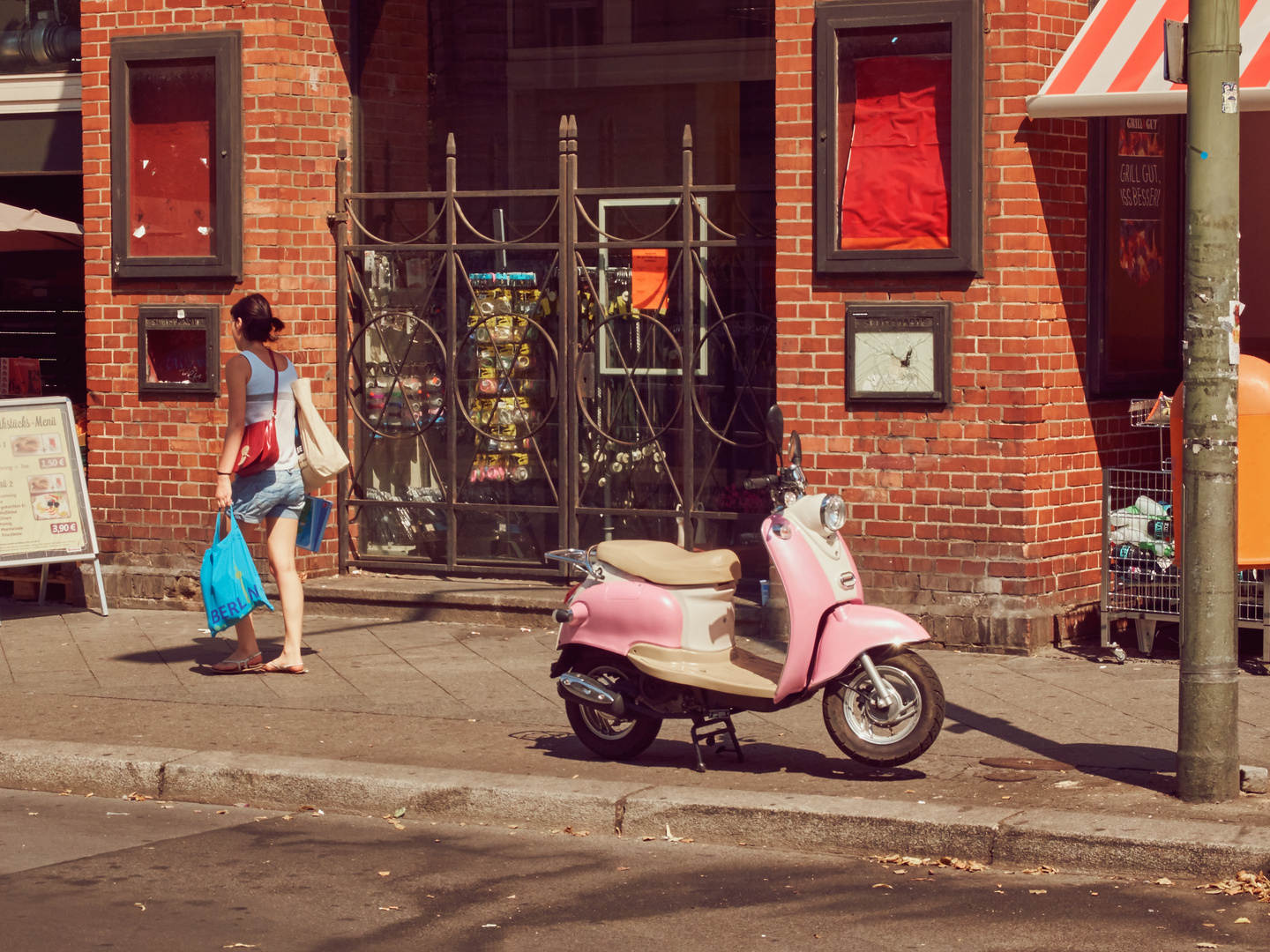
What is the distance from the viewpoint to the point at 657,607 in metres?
6.55

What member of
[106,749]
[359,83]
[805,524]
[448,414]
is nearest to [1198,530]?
[805,524]

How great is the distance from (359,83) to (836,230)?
3407 millimetres

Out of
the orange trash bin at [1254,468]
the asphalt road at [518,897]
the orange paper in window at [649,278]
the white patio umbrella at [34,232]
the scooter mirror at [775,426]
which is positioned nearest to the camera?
the asphalt road at [518,897]

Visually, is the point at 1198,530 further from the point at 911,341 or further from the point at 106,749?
the point at 106,749

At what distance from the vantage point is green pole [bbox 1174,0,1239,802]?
580cm

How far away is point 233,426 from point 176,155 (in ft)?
8.81

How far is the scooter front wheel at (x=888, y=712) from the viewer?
6.25 m

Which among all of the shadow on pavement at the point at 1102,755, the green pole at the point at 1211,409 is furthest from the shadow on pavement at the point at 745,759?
the green pole at the point at 1211,409

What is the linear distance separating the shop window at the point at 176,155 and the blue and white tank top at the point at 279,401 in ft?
5.87

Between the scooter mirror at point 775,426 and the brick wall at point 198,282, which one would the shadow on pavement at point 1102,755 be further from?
the brick wall at point 198,282

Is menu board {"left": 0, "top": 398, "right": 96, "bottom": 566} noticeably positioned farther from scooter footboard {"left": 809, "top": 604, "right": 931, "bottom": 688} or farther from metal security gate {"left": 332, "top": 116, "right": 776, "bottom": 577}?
scooter footboard {"left": 809, "top": 604, "right": 931, "bottom": 688}

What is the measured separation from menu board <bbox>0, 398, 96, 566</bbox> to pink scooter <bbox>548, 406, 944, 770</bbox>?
14.9ft

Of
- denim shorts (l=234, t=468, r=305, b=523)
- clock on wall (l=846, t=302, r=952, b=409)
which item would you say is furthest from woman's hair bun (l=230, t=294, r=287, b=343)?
clock on wall (l=846, t=302, r=952, b=409)

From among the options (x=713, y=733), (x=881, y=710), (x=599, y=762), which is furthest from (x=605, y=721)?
(x=881, y=710)
